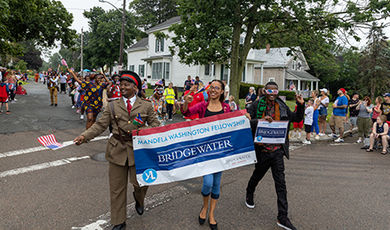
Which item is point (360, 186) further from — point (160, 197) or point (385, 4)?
point (385, 4)

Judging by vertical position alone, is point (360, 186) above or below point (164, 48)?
below

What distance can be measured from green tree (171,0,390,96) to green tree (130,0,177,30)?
43535 millimetres

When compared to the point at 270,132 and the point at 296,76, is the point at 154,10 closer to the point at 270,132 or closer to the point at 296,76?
the point at 296,76

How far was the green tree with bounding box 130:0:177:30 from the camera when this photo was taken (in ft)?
190

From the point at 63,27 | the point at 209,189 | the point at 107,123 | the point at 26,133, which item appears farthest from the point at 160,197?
the point at 63,27

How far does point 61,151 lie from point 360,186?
716 centimetres

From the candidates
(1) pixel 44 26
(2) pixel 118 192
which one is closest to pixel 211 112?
(2) pixel 118 192

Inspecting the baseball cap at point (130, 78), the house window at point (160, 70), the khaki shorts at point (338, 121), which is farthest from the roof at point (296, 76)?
the baseball cap at point (130, 78)

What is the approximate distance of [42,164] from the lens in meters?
6.54

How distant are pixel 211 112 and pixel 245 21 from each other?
1310 cm

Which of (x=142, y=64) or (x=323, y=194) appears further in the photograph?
(x=142, y=64)

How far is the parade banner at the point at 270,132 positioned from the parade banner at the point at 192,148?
18 centimetres

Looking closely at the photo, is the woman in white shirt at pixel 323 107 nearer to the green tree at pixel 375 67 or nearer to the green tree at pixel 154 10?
the green tree at pixel 375 67

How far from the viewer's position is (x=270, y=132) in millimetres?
4152
